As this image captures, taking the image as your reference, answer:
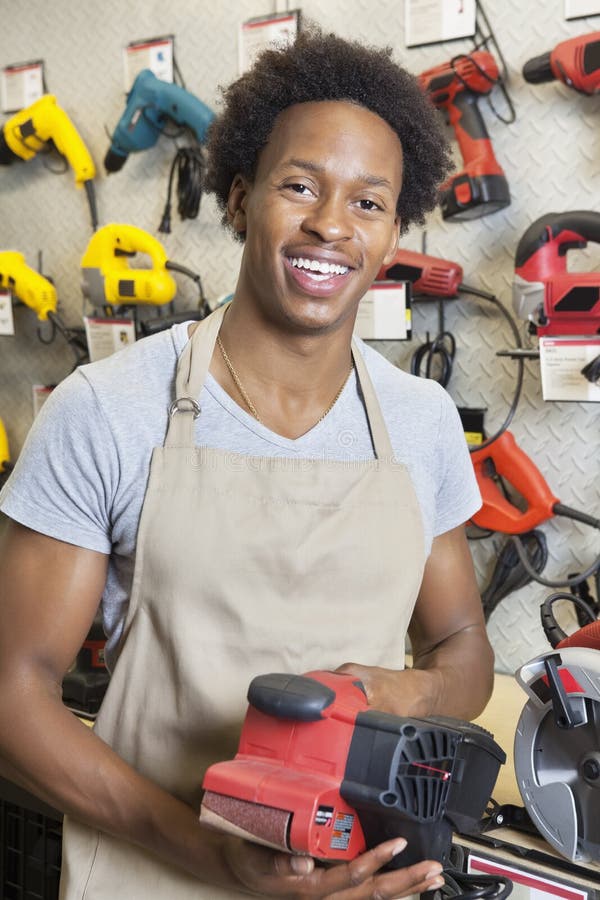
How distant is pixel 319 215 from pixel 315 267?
0.18ft

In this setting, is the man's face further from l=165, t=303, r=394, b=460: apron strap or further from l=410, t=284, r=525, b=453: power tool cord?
l=410, t=284, r=525, b=453: power tool cord

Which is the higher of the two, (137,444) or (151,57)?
(151,57)

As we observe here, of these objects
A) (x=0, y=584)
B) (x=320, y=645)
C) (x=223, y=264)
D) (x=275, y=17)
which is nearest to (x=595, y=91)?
(x=275, y=17)

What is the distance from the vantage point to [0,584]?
93 centimetres

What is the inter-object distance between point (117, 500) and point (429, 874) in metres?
0.44

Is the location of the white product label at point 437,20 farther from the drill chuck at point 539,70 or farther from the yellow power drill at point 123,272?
the yellow power drill at point 123,272

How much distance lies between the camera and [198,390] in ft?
3.27

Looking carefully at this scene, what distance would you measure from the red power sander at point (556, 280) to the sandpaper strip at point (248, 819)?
1262 millimetres

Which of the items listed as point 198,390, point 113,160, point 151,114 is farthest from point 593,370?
point 113,160

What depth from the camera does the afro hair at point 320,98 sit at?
1066mm

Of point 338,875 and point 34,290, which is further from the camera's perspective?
point 34,290

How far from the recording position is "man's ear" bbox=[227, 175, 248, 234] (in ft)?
3.67

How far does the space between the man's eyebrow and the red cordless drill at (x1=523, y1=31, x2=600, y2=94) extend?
956mm

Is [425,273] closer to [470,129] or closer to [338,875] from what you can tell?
[470,129]
